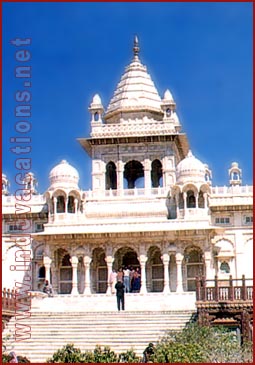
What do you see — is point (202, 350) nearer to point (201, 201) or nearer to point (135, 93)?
point (201, 201)

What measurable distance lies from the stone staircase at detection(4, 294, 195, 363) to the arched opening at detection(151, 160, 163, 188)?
48.8ft

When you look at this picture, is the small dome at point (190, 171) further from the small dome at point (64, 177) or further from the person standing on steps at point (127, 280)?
the person standing on steps at point (127, 280)

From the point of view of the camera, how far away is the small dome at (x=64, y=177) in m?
36.9

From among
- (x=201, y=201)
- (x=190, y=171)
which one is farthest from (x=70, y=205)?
(x=201, y=201)

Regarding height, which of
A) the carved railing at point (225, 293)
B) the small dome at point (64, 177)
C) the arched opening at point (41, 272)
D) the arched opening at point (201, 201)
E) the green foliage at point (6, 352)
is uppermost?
the small dome at point (64, 177)

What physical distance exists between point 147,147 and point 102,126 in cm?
249

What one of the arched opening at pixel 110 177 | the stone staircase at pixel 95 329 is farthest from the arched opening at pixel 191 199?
the stone staircase at pixel 95 329

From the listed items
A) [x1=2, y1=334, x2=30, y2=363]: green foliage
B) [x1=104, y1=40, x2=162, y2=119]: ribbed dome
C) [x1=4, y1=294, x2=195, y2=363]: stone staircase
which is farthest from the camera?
[x1=104, y1=40, x2=162, y2=119]: ribbed dome

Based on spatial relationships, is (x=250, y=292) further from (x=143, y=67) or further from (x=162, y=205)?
(x=143, y=67)

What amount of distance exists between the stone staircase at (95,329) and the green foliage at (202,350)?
249cm

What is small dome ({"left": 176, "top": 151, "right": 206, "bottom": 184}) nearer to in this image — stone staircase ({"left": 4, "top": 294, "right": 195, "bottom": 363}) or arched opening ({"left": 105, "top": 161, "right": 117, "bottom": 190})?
arched opening ({"left": 105, "top": 161, "right": 117, "bottom": 190})

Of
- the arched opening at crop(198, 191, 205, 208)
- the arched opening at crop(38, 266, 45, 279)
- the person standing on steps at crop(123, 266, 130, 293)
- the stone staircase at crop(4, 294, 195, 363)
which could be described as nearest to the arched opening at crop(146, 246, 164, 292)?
the arched opening at crop(198, 191, 205, 208)

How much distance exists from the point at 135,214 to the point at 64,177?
12.6 feet

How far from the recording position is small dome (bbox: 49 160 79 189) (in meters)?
36.9
